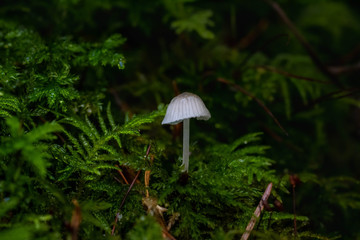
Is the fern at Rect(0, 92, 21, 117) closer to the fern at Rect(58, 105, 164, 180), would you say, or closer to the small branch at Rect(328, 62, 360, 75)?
the fern at Rect(58, 105, 164, 180)

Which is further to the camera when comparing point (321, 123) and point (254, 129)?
point (321, 123)

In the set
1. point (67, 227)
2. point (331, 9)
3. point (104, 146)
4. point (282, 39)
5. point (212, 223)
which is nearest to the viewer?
point (67, 227)

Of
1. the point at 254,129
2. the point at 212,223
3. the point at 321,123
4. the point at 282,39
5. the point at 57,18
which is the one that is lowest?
the point at 321,123

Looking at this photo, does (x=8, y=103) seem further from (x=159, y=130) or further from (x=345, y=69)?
(x=345, y=69)

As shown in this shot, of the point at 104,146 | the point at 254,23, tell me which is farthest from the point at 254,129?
the point at 254,23

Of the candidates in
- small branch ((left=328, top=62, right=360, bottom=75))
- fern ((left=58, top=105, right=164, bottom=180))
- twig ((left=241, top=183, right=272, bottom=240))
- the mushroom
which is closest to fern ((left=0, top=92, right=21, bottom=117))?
fern ((left=58, top=105, right=164, bottom=180))

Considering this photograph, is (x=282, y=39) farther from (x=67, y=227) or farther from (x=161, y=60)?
(x=67, y=227)

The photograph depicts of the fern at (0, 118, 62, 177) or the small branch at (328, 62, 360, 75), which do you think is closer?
the fern at (0, 118, 62, 177)

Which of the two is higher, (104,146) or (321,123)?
(104,146)
